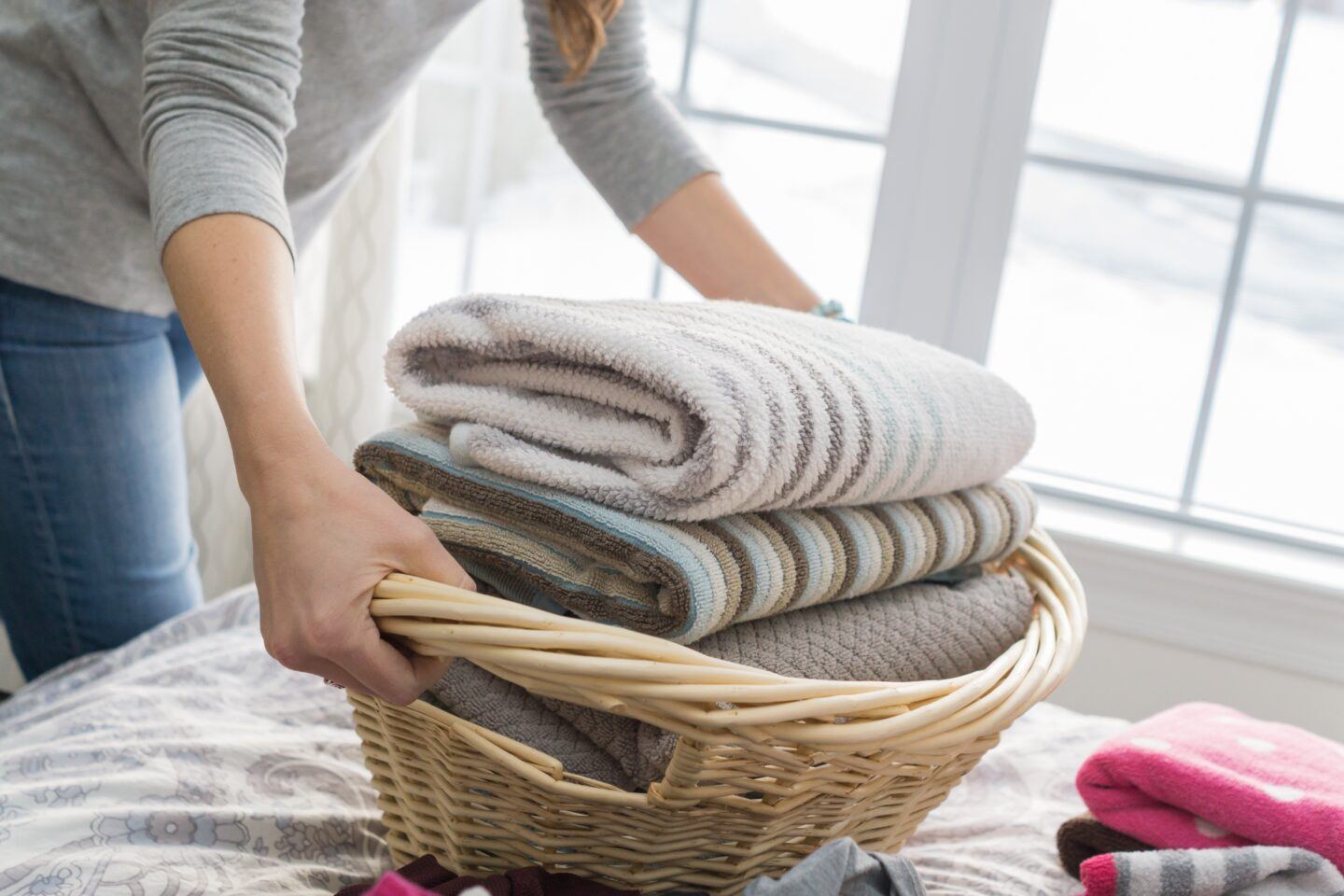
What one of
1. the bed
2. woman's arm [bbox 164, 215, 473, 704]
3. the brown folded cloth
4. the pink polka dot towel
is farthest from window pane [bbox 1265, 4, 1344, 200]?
woman's arm [bbox 164, 215, 473, 704]

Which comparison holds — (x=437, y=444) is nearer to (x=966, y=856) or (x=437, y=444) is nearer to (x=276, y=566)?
(x=276, y=566)

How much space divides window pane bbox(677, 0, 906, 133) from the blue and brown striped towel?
1108 mm

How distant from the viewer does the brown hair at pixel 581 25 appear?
0.91 meters

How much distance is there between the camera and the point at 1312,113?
1.46 m

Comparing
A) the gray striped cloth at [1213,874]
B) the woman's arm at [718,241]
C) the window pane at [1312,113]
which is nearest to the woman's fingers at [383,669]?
the gray striped cloth at [1213,874]

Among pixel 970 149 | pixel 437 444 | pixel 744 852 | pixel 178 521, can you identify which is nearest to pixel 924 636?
pixel 744 852

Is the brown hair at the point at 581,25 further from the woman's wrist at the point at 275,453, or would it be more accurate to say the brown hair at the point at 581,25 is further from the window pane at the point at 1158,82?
the window pane at the point at 1158,82

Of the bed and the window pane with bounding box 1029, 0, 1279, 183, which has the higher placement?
the window pane with bounding box 1029, 0, 1279, 183

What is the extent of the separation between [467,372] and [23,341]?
51 centimetres

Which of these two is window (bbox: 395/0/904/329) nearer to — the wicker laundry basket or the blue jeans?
the blue jeans

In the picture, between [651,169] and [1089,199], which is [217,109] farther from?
[1089,199]

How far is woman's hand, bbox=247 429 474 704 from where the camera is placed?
0.47 m

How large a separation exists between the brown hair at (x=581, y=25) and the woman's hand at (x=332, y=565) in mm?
530

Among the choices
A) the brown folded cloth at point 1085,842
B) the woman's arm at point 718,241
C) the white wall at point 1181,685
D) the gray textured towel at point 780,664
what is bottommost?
the white wall at point 1181,685
